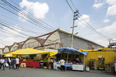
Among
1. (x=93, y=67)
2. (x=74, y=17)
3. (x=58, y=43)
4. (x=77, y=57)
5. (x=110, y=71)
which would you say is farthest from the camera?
(x=58, y=43)

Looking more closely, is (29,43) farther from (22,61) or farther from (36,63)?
(36,63)

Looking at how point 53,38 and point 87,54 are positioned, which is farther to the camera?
point 53,38

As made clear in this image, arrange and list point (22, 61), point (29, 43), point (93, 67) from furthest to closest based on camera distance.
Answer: point (29, 43) → point (22, 61) → point (93, 67)

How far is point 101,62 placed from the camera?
14648 mm

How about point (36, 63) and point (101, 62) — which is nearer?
point (101, 62)

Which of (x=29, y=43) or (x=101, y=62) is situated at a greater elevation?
(x=29, y=43)

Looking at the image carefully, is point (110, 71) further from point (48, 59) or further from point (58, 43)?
point (58, 43)

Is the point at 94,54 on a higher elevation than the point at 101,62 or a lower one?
higher

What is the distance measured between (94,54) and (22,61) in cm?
1363

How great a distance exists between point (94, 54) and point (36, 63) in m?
9.61

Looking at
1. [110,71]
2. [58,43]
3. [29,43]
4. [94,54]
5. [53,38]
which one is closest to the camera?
[110,71]

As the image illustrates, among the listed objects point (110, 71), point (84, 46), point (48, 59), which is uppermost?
point (84, 46)

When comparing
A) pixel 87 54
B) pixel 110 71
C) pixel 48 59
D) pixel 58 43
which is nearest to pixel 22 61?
pixel 48 59

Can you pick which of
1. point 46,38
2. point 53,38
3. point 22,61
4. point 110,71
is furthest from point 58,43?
point 110,71
